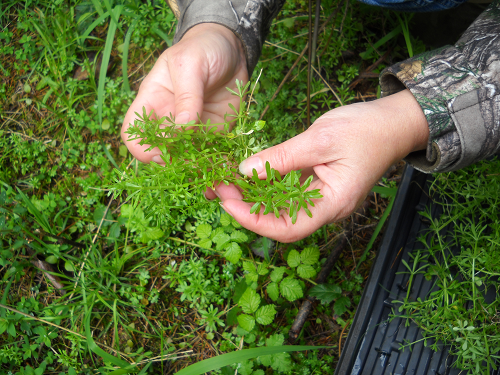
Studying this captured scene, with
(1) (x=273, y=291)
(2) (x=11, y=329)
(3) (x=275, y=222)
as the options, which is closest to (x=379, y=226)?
(1) (x=273, y=291)

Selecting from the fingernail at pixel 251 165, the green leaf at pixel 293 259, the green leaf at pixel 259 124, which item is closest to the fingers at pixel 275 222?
the fingernail at pixel 251 165

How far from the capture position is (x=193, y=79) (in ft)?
5.51

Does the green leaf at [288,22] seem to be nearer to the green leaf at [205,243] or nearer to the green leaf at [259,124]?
the green leaf at [259,124]

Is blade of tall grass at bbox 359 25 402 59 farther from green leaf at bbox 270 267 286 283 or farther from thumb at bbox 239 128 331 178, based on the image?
green leaf at bbox 270 267 286 283

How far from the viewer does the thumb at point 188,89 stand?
1617 mm

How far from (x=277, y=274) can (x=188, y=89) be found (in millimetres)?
1329

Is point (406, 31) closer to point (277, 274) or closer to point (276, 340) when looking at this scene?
point (277, 274)

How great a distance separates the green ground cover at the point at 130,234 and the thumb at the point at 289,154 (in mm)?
733

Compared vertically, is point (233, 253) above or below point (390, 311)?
above

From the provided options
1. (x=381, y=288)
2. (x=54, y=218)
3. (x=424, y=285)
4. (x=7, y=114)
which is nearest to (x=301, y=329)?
(x=381, y=288)

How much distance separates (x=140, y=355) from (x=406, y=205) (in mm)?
2129

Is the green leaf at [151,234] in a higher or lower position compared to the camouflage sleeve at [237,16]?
lower

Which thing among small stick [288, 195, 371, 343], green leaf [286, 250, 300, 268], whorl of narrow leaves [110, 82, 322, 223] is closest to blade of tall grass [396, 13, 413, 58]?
small stick [288, 195, 371, 343]

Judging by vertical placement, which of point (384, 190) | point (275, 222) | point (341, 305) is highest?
point (275, 222)
